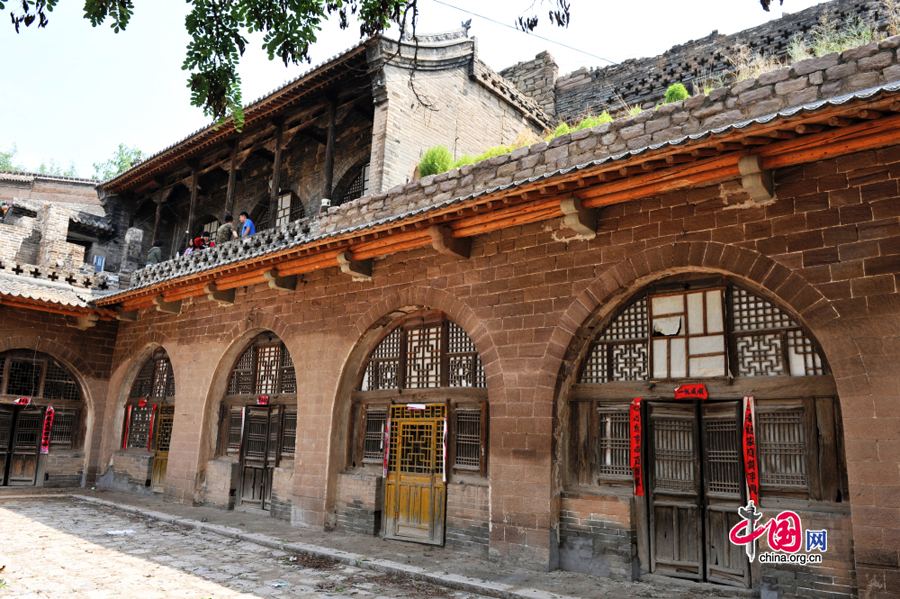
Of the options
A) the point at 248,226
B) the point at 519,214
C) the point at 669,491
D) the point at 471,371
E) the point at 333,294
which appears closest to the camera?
the point at 669,491

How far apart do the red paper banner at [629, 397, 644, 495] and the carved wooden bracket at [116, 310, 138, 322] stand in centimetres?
1217

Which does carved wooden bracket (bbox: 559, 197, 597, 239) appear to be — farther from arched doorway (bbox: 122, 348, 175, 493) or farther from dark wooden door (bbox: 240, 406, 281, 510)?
arched doorway (bbox: 122, 348, 175, 493)

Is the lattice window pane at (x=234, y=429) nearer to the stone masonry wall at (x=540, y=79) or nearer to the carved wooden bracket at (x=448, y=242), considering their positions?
the carved wooden bracket at (x=448, y=242)

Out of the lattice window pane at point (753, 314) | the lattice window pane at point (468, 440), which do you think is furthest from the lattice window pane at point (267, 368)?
the lattice window pane at point (753, 314)

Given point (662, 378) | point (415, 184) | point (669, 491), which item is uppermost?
point (415, 184)

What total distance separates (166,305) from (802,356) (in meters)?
11.7

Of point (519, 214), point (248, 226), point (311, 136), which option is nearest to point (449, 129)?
point (311, 136)

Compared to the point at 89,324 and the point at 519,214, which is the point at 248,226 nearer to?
the point at 89,324

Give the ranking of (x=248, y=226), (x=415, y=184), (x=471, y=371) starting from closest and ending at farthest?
(x=471, y=371), (x=415, y=184), (x=248, y=226)

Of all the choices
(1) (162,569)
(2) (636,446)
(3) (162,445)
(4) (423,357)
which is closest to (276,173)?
(3) (162,445)

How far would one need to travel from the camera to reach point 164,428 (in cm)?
1387

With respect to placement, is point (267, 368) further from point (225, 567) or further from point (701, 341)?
point (701, 341)

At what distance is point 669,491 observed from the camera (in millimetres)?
6887

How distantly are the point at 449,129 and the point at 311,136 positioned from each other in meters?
3.48
